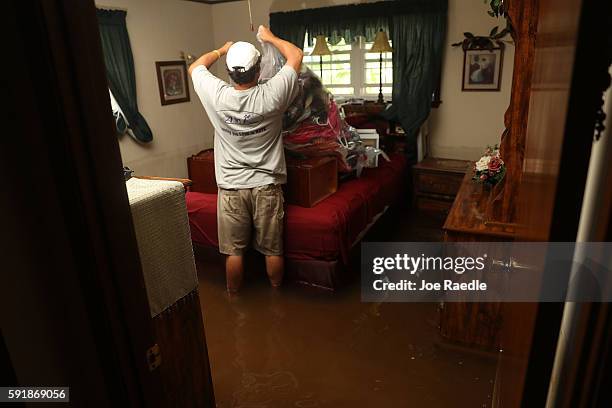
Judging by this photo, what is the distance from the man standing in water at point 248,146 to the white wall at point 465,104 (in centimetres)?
226

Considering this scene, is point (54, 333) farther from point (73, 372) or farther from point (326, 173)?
point (326, 173)

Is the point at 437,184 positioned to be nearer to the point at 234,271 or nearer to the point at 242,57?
the point at 234,271

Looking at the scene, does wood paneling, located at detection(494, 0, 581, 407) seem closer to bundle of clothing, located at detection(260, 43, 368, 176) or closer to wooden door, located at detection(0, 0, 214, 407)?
wooden door, located at detection(0, 0, 214, 407)

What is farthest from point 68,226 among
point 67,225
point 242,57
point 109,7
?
point 109,7

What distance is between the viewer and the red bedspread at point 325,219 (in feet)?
9.45

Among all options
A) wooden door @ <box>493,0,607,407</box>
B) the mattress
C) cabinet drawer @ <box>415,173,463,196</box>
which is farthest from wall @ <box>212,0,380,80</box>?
wooden door @ <box>493,0,607,407</box>

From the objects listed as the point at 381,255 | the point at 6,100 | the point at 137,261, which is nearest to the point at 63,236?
the point at 137,261

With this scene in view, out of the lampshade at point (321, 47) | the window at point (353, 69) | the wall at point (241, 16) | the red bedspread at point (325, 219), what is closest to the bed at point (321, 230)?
the red bedspread at point (325, 219)

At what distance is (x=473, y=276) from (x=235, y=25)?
450 centimetres

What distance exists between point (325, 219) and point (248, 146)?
70 centimetres

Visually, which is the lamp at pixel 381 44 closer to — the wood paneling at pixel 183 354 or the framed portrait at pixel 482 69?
the framed portrait at pixel 482 69

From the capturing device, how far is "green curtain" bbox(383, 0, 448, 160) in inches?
166

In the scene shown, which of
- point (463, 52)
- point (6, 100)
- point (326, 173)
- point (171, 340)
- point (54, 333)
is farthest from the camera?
point (463, 52)

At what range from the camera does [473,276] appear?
216cm
